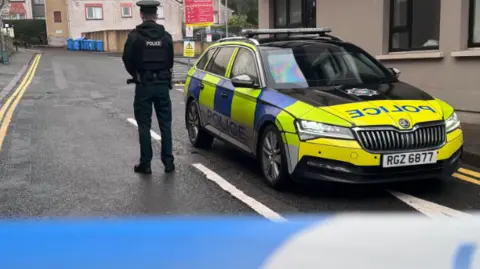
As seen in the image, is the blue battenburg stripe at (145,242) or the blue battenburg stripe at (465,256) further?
the blue battenburg stripe at (145,242)

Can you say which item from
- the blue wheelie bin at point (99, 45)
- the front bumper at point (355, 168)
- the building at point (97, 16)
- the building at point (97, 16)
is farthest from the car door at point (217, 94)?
the building at point (97, 16)

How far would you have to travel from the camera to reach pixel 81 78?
72.0ft

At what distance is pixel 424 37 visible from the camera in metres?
10.1

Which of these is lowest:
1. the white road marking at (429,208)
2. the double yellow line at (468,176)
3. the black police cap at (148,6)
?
the white road marking at (429,208)

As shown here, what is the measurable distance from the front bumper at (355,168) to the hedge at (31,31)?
63.1 meters

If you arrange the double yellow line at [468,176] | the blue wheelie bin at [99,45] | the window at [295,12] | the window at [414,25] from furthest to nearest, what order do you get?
the blue wheelie bin at [99,45] < the window at [295,12] < the window at [414,25] < the double yellow line at [468,176]

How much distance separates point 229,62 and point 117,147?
2.37 meters

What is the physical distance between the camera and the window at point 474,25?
355 inches

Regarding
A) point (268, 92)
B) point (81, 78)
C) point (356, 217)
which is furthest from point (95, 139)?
point (81, 78)

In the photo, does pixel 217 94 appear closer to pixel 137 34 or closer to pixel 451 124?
pixel 137 34

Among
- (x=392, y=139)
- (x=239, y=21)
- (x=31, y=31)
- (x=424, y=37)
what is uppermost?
(x=239, y=21)

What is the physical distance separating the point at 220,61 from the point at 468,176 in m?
3.52

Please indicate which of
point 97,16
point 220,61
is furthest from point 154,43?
point 97,16

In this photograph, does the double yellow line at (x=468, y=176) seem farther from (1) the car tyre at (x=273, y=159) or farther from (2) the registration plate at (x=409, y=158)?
(1) the car tyre at (x=273, y=159)
